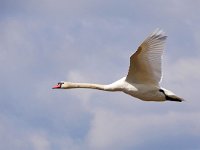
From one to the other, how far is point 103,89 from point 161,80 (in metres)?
2.50

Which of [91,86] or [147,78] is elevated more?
[91,86]

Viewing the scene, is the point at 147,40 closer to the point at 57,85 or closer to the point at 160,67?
the point at 160,67

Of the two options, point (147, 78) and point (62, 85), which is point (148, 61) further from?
point (62, 85)

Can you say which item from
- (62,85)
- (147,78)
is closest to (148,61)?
(147,78)

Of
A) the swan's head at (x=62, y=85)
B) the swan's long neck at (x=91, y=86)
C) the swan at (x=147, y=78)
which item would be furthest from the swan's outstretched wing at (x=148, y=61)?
the swan's head at (x=62, y=85)

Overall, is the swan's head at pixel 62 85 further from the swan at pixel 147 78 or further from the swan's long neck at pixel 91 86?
the swan at pixel 147 78

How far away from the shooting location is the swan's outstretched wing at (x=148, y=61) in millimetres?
43000

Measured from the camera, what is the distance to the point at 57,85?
49.0 meters

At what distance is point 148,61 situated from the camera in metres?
43.6

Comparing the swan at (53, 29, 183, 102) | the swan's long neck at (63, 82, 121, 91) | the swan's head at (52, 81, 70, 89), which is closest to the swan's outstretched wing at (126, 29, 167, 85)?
the swan at (53, 29, 183, 102)

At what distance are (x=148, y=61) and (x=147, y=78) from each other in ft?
3.61

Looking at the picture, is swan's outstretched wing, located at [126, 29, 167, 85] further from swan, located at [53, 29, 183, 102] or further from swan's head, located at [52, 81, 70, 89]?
swan's head, located at [52, 81, 70, 89]

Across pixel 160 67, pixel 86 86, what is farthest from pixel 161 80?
pixel 86 86

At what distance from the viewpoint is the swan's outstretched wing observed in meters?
43.0
